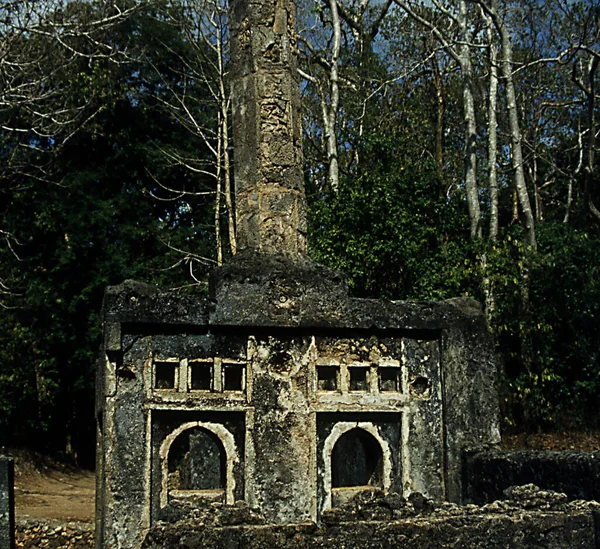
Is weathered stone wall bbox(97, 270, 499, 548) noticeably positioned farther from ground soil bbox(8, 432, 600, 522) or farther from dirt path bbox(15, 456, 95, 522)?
dirt path bbox(15, 456, 95, 522)

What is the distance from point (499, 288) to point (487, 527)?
11.0 metres

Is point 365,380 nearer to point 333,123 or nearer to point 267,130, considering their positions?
point 267,130

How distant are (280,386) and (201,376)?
0.60m

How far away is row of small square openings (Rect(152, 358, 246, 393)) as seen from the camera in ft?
20.1

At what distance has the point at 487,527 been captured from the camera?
3.36 metres

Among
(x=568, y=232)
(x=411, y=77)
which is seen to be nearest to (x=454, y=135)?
(x=411, y=77)

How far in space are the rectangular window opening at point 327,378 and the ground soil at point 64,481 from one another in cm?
628

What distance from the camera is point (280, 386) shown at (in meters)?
6.27

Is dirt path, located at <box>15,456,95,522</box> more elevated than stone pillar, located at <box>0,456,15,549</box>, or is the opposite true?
stone pillar, located at <box>0,456,15,549</box>

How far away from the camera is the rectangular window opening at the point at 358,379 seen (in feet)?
21.2

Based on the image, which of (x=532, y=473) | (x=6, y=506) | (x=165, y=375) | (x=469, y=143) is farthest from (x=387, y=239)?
(x=6, y=506)

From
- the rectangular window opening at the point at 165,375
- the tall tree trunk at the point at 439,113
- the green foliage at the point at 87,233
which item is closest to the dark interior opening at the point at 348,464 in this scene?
the rectangular window opening at the point at 165,375

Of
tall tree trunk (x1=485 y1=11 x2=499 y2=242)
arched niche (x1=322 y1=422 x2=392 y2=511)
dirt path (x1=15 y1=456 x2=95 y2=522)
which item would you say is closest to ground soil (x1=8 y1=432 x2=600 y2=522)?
dirt path (x1=15 y1=456 x2=95 y2=522)

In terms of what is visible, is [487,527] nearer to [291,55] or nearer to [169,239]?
[291,55]
